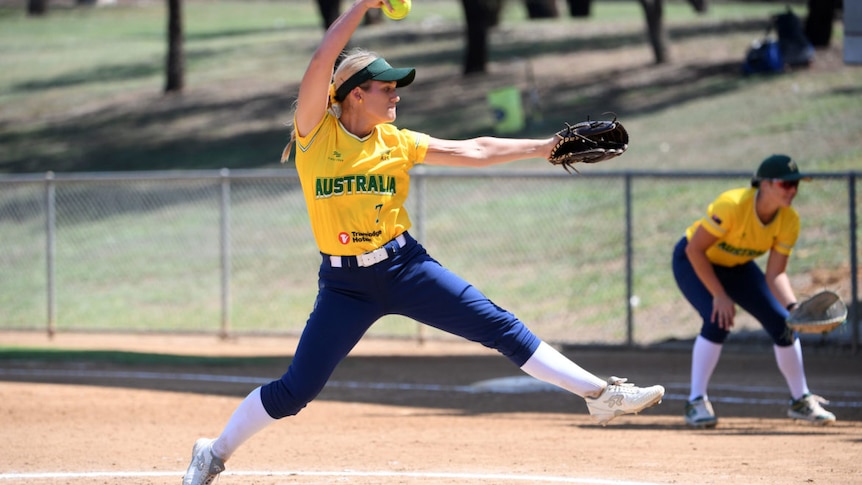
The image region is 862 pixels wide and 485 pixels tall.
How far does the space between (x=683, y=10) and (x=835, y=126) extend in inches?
933

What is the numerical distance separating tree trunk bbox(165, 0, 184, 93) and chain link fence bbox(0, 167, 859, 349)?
31.3 feet

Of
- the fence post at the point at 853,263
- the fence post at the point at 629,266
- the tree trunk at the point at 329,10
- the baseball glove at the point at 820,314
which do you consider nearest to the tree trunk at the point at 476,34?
the tree trunk at the point at 329,10

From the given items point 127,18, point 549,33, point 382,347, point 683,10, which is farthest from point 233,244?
point 127,18

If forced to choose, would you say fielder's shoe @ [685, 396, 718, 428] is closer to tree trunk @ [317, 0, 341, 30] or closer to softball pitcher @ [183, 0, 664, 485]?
softball pitcher @ [183, 0, 664, 485]

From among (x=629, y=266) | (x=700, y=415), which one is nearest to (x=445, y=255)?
(x=629, y=266)

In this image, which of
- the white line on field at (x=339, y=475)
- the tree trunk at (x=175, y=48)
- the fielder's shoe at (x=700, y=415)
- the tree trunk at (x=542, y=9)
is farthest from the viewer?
the tree trunk at (x=542, y=9)

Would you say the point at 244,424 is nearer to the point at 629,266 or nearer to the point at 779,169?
the point at 779,169

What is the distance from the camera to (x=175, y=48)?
30344mm

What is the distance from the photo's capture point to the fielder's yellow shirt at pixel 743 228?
7707mm

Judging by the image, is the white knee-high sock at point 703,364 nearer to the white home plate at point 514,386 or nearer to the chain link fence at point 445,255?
the white home plate at point 514,386

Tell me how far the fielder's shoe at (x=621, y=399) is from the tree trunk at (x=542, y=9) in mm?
38460

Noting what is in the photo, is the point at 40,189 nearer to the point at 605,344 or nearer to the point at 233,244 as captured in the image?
the point at 233,244

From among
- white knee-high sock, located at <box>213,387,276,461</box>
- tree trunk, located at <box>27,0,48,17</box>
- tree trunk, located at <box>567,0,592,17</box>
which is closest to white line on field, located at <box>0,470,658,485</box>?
white knee-high sock, located at <box>213,387,276,461</box>

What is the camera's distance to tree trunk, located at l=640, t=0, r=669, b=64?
26406 millimetres
